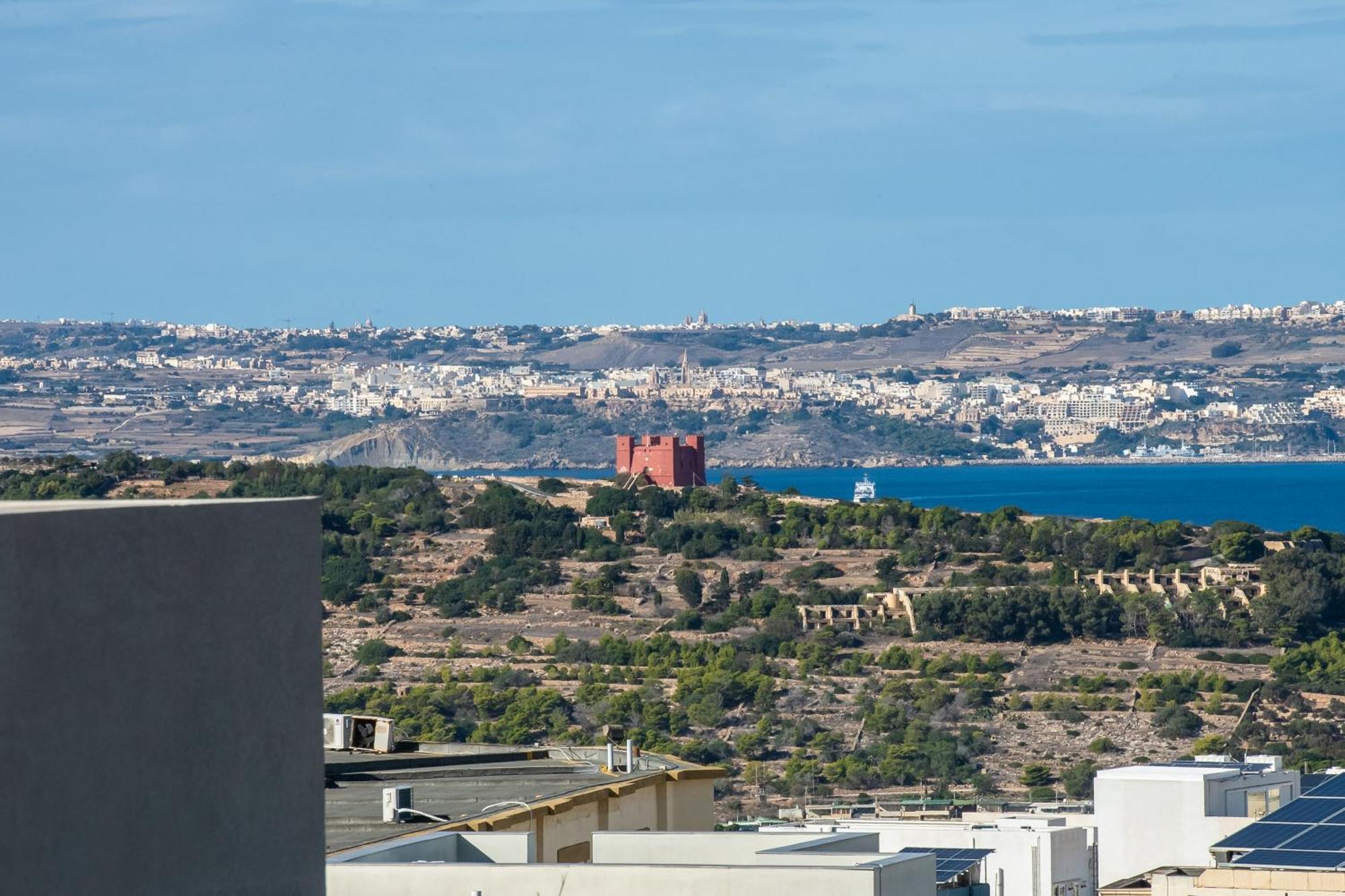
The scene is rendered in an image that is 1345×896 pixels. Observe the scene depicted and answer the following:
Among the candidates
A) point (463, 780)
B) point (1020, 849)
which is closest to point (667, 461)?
point (1020, 849)

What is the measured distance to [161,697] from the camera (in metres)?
4.13

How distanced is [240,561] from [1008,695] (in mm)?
45166

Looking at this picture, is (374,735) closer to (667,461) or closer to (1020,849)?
(1020,849)

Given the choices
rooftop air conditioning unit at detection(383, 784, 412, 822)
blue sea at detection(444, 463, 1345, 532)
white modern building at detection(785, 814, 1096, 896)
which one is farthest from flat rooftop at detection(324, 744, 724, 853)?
blue sea at detection(444, 463, 1345, 532)

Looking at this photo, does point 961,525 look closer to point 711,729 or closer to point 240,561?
point 711,729

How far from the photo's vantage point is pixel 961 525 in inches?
2601

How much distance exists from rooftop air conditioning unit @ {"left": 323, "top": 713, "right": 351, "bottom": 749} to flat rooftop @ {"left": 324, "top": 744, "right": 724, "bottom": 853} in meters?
0.14

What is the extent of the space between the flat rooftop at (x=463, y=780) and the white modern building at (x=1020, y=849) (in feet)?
13.8

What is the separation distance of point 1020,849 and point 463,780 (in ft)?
22.7

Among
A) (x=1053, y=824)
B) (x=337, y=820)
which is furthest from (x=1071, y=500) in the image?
(x=337, y=820)

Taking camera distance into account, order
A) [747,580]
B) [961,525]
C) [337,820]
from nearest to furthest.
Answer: [337,820], [747,580], [961,525]

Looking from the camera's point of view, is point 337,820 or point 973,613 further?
point 973,613

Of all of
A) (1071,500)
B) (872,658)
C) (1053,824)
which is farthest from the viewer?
(1071,500)

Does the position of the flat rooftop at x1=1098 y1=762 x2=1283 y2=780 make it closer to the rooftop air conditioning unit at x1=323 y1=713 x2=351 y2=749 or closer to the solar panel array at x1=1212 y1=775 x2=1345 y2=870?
the solar panel array at x1=1212 y1=775 x2=1345 y2=870
